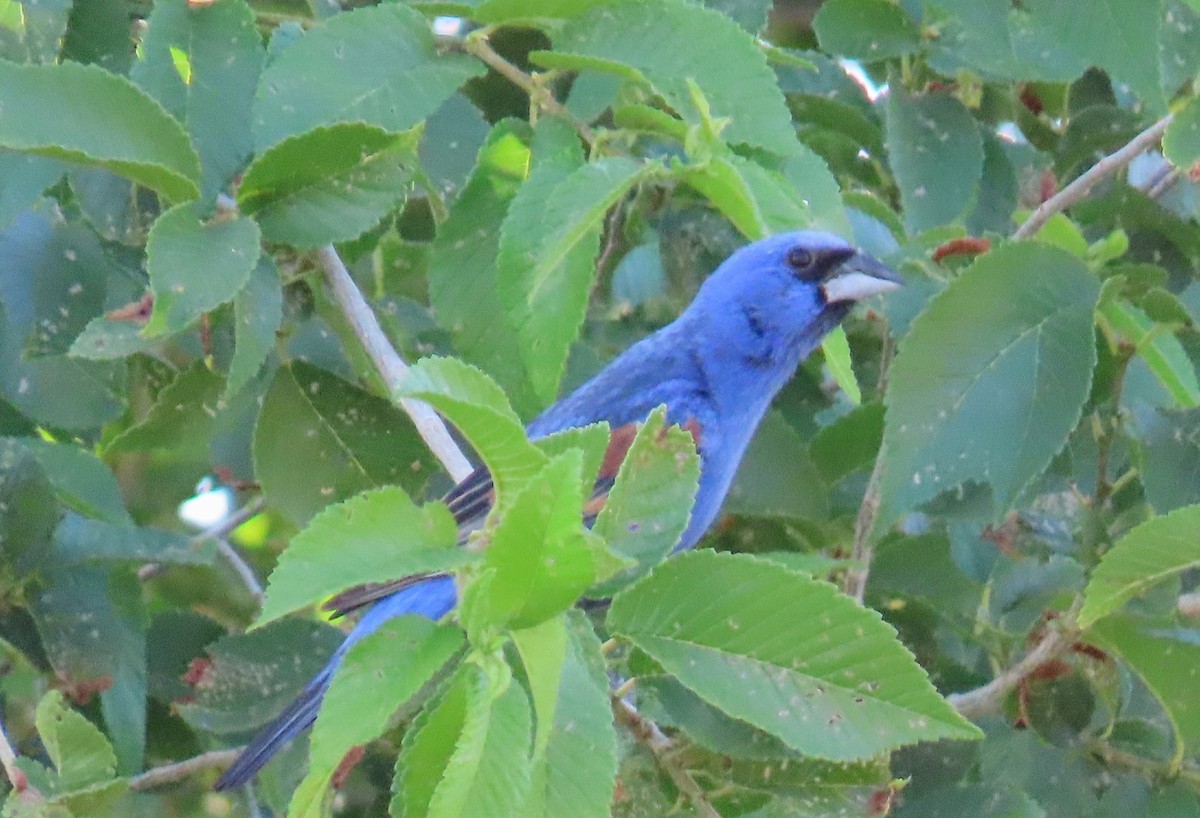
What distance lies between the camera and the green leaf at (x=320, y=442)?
8.83 ft

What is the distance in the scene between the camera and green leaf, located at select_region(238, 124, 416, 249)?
224 cm

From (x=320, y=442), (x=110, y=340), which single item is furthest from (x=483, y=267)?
(x=110, y=340)

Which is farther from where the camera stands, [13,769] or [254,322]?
[254,322]

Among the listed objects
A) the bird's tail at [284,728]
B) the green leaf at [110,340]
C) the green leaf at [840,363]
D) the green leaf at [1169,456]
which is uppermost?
the green leaf at [110,340]

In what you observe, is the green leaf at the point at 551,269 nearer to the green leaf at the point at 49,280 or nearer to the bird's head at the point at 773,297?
the green leaf at the point at 49,280

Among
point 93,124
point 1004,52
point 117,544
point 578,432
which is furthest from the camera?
point 1004,52

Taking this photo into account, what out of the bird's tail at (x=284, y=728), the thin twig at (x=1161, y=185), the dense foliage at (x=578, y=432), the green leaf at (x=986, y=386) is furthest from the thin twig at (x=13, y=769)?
the thin twig at (x=1161, y=185)

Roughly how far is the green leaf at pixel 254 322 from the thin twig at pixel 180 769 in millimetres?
651

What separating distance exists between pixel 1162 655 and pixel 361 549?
4.25ft

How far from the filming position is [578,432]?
63.1 inches

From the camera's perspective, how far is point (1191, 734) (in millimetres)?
2293

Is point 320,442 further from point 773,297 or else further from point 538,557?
point 538,557

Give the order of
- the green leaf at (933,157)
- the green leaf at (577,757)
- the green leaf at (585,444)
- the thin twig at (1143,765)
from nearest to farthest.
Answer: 1. the green leaf at (577,757)
2. the green leaf at (585,444)
3. the thin twig at (1143,765)
4. the green leaf at (933,157)

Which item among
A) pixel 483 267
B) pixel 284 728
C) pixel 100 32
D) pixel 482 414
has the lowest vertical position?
pixel 284 728
